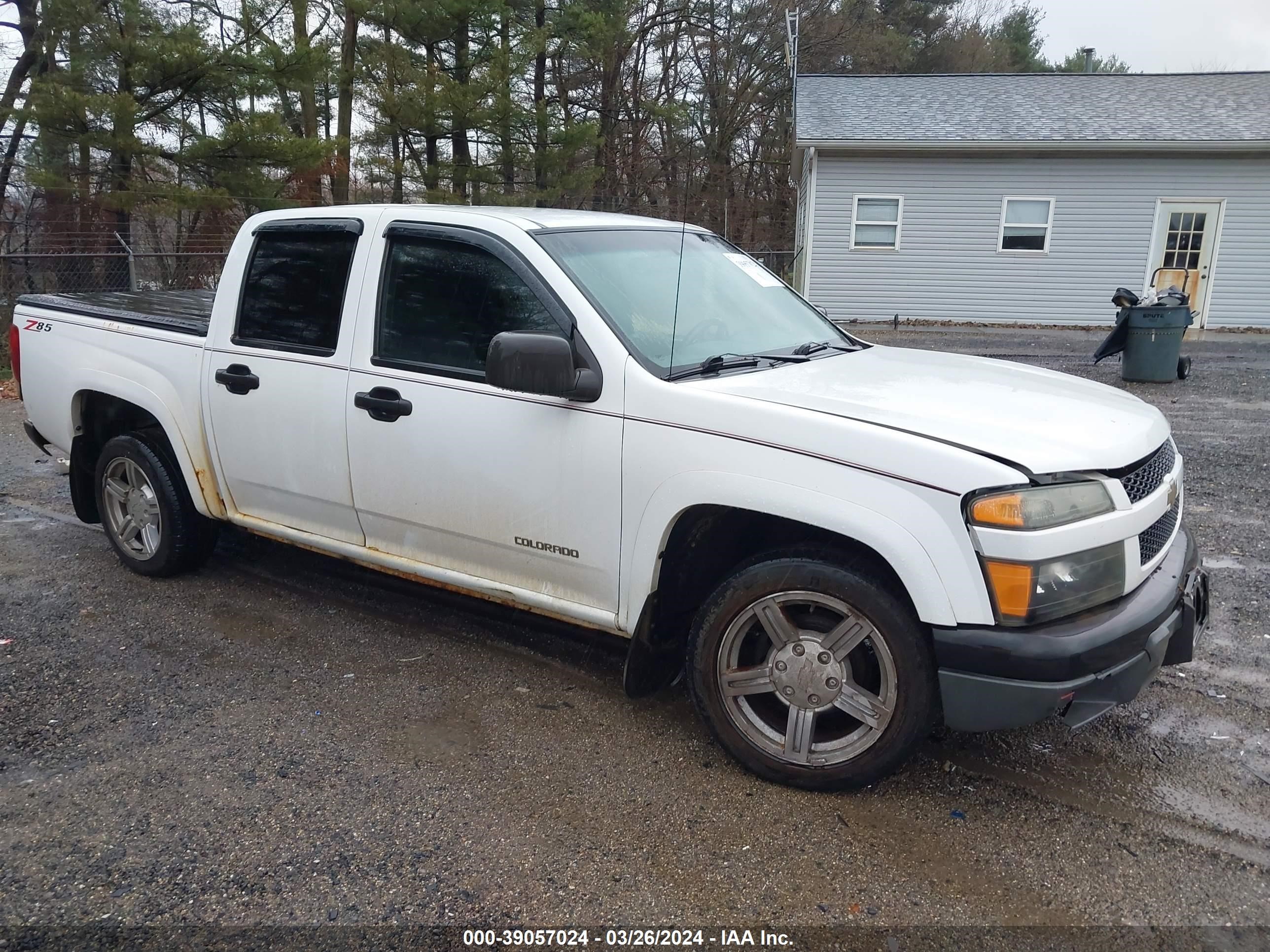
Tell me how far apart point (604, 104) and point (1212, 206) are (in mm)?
15736

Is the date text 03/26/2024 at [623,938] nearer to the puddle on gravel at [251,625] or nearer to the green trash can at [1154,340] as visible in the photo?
the puddle on gravel at [251,625]

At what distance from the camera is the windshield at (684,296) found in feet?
11.9

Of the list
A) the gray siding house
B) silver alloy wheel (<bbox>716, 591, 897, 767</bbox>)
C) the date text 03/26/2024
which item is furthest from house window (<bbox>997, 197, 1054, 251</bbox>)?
the date text 03/26/2024

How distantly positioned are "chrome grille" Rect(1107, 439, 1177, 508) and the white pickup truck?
16 mm

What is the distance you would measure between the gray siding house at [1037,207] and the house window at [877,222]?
3 centimetres

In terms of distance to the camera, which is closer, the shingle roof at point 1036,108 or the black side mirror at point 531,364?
the black side mirror at point 531,364

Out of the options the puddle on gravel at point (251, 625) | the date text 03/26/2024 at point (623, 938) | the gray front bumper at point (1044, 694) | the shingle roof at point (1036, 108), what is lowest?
the puddle on gravel at point (251, 625)

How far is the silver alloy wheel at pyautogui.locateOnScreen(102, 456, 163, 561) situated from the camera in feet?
16.8

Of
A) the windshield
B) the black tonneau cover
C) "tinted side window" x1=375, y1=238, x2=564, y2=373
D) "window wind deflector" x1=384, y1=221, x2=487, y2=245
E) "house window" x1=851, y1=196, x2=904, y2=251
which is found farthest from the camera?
"house window" x1=851, y1=196, x2=904, y2=251

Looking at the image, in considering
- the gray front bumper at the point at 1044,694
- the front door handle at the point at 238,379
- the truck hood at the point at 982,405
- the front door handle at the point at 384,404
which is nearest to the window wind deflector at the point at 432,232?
the front door handle at the point at 384,404

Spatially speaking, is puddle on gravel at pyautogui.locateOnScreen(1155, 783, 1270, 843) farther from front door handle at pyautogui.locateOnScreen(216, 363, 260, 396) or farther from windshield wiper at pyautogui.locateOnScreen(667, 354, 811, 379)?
front door handle at pyautogui.locateOnScreen(216, 363, 260, 396)

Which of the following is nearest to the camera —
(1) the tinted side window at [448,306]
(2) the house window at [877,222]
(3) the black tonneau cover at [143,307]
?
(1) the tinted side window at [448,306]

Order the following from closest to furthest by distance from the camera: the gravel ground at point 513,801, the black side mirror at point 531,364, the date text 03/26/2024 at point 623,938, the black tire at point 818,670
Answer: the date text 03/26/2024 at point 623,938, the gravel ground at point 513,801, the black tire at point 818,670, the black side mirror at point 531,364

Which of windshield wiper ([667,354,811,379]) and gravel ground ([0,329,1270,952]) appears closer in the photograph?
gravel ground ([0,329,1270,952])
